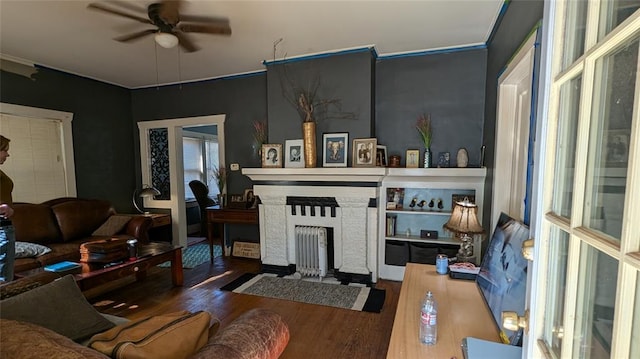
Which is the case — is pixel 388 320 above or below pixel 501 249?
below

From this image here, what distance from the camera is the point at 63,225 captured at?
338cm

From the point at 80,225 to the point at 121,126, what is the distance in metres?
1.77

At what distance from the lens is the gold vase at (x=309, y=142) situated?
3.22 meters

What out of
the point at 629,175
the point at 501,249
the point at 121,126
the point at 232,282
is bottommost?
the point at 232,282

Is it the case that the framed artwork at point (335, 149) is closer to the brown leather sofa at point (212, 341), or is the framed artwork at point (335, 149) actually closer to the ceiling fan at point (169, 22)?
the ceiling fan at point (169, 22)

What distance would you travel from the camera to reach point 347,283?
10.4ft

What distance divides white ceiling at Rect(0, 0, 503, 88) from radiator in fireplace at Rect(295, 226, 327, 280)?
6.69 feet

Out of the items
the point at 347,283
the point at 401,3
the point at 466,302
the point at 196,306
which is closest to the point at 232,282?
the point at 196,306

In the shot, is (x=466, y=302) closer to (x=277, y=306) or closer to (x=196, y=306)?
(x=277, y=306)

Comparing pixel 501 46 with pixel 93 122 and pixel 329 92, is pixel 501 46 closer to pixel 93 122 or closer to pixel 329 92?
pixel 329 92

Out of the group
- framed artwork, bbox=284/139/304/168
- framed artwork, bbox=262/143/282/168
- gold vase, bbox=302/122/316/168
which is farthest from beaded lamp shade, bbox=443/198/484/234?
framed artwork, bbox=262/143/282/168

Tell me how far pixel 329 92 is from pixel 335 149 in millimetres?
659

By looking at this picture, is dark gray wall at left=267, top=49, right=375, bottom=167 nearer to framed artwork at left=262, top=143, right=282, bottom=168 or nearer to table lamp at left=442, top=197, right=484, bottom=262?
framed artwork at left=262, top=143, right=282, bottom=168

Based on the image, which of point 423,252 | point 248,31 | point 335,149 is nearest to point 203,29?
point 248,31
